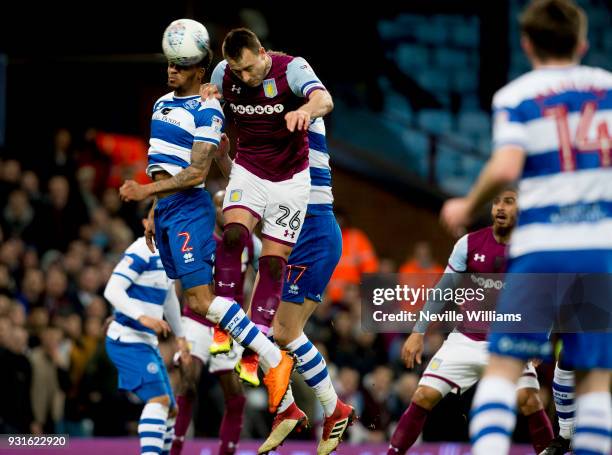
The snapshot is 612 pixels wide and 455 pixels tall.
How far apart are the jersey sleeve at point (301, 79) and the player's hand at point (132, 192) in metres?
1.15

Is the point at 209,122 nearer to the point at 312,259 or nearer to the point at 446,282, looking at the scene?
the point at 312,259

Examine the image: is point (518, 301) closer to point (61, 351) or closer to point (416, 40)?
point (61, 351)

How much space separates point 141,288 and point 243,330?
2152 mm

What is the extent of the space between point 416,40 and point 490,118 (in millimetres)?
1856

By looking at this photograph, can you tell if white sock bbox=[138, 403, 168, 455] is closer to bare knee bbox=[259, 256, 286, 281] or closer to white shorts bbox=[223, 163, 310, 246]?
bare knee bbox=[259, 256, 286, 281]

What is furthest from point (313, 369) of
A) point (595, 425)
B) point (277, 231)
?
point (595, 425)

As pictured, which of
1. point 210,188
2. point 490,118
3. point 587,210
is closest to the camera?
point 587,210

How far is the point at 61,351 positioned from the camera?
43.1 ft

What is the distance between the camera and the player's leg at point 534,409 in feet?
28.9

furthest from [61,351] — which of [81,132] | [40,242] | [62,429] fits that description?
[81,132]

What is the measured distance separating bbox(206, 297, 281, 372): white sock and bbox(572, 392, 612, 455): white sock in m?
2.77

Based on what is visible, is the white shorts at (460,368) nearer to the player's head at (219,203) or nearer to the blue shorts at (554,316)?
the player's head at (219,203)

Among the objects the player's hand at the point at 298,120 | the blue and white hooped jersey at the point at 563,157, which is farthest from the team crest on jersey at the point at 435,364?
the blue and white hooped jersey at the point at 563,157

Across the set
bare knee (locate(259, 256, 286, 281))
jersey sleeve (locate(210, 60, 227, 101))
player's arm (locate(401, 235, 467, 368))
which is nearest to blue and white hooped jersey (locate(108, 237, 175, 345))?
bare knee (locate(259, 256, 286, 281))
